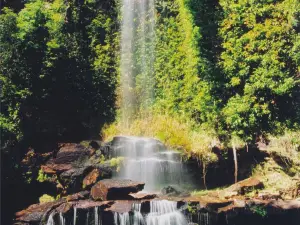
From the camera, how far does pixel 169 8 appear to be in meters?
16.7

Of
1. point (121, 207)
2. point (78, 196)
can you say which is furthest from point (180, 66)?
point (121, 207)

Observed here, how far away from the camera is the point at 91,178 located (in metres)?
11.5

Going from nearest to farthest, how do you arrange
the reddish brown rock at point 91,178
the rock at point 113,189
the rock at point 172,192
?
the rock at point 113,189
the rock at point 172,192
the reddish brown rock at point 91,178

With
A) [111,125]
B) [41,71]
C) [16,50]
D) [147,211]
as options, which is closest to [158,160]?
[147,211]

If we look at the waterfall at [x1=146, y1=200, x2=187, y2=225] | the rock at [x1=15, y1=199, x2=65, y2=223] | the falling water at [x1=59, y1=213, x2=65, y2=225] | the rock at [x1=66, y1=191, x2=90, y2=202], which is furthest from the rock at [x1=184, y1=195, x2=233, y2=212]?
the rock at [x1=15, y1=199, x2=65, y2=223]

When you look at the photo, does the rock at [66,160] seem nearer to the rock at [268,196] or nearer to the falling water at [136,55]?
the falling water at [136,55]

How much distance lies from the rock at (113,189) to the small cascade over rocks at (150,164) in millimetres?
1691

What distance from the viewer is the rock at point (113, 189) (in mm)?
10070

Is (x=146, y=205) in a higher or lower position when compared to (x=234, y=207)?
higher

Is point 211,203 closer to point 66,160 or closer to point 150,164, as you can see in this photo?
point 150,164

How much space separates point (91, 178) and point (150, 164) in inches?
Answer: 88.1

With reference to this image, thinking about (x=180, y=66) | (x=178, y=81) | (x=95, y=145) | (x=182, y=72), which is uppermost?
(x=180, y=66)

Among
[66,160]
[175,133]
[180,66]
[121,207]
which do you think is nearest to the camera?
[121,207]

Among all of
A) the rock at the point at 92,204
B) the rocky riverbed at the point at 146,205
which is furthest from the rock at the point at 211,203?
the rock at the point at 92,204
